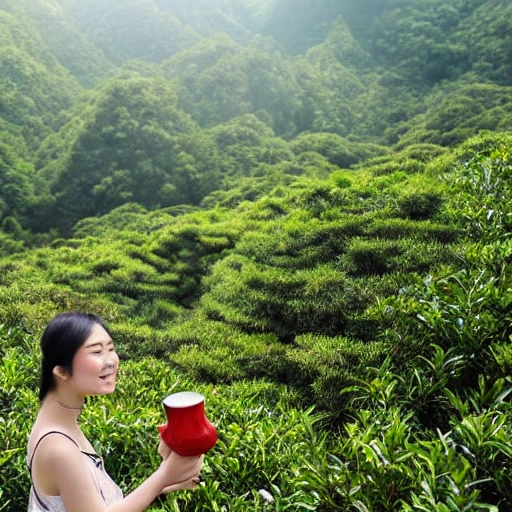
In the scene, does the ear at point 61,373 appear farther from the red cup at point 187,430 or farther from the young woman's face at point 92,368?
the red cup at point 187,430

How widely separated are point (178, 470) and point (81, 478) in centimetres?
26

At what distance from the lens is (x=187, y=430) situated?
1.37 meters

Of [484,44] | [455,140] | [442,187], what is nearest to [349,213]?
[442,187]

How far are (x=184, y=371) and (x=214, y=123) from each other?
29240 millimetres

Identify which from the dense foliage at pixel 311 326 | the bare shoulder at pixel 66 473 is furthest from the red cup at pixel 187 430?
the dense foliage at pixel 311 326

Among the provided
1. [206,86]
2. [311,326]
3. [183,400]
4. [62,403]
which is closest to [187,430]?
[183,400]

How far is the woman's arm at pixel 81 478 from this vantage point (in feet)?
4.43

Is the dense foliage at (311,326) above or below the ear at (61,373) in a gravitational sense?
below

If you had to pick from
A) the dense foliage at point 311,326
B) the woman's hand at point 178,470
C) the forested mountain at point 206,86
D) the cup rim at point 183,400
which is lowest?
the dense foliage at point 311,326

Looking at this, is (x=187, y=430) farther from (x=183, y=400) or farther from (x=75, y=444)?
(x=75, y=444)

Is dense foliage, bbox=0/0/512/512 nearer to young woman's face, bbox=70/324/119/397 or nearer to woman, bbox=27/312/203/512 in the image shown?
woman, bbox=27/312/203/512

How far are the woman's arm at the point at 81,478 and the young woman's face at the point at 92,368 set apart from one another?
16cm

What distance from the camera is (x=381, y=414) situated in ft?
8.17

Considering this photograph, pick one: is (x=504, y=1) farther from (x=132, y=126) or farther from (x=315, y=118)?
(x=132, y=126)
